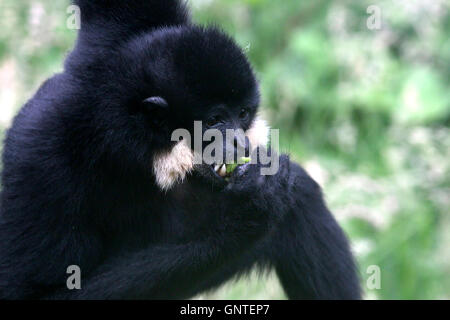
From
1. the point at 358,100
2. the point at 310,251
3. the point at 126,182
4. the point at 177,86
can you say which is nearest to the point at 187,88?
the point at 177,86

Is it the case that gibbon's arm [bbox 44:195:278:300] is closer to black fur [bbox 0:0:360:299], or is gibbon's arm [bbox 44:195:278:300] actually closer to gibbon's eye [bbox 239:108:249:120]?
black fur [bbox 0:0:360:299]

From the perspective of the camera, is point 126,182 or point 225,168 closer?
point 126,182

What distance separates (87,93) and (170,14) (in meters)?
0.72

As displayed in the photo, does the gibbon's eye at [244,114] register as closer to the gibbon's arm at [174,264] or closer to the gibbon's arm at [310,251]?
the gibbon's arm at [310,251]

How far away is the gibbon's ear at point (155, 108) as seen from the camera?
3039 millimetres

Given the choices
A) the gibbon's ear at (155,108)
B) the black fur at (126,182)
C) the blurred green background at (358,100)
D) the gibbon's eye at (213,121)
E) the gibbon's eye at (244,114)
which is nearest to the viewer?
the black fur at (126,182)

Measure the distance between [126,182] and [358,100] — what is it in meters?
3.71

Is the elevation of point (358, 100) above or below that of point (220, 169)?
above

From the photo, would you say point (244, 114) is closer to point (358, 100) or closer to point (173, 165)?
point (173, 165)

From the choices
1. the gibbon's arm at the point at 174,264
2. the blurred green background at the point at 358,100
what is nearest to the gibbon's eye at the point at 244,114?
the gibbon's arm at the point at 174,264

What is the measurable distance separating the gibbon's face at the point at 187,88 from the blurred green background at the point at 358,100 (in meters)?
1.44

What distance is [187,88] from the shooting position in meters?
3.09

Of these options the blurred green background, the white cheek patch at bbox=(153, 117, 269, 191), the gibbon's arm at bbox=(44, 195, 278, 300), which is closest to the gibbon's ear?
the white cheek patch at bbox=(153, 117, 269, 191)
